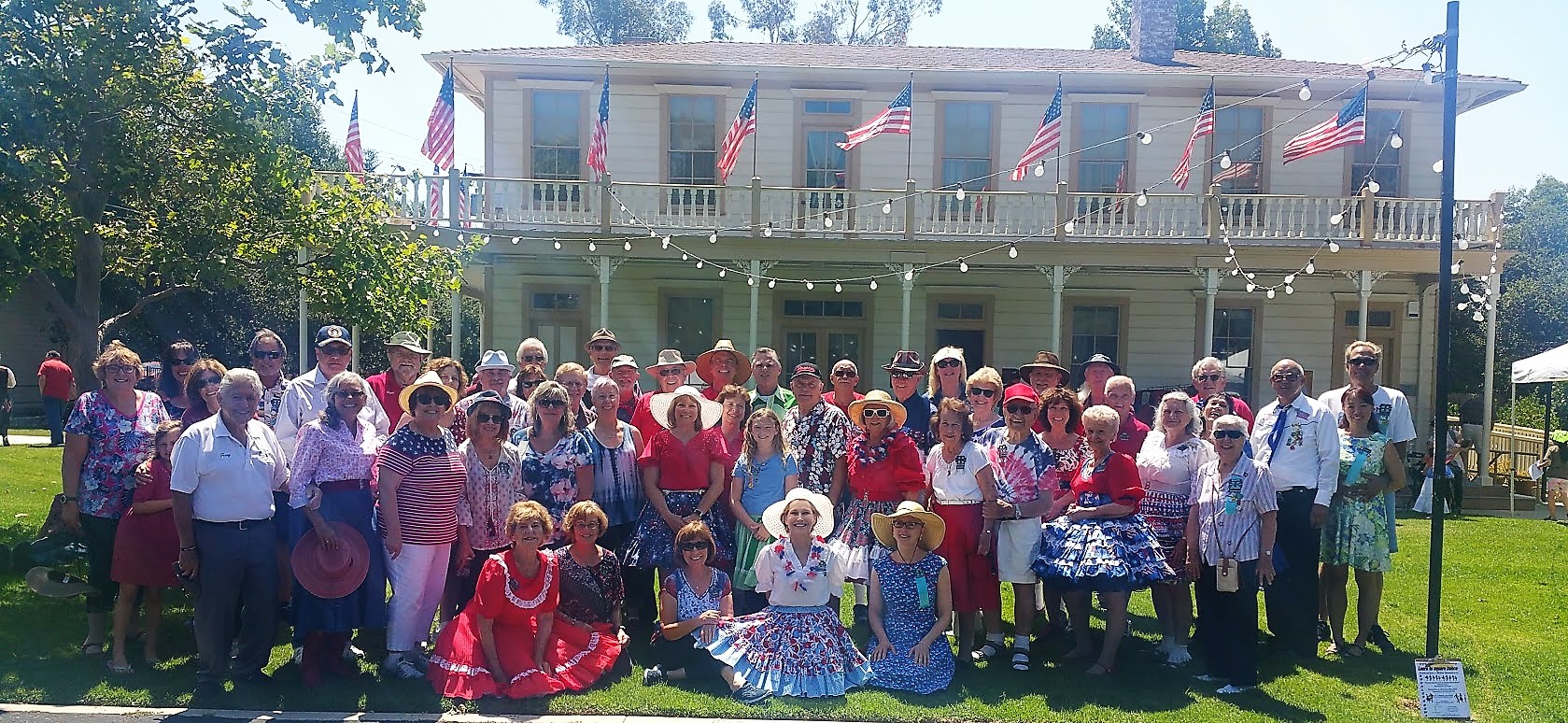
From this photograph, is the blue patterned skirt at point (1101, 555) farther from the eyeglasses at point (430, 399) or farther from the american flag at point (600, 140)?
the american flag at point (600, 140)

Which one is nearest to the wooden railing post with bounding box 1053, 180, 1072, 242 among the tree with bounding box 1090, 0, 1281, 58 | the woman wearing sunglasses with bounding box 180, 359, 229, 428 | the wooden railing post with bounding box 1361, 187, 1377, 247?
the wooden railing post with bounding box 1361, 187, 1377, 247

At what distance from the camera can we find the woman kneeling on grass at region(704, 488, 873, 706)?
519 cm

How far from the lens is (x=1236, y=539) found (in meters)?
5.27

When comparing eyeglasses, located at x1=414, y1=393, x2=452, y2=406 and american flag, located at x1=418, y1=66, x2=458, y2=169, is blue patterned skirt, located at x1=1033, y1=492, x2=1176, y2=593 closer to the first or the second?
eyeglasses, located at x1=414, y1=393, x2=452, y2=406

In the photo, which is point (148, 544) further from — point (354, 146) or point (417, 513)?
point (354, 146)

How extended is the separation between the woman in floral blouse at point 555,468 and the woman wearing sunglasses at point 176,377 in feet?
6.80

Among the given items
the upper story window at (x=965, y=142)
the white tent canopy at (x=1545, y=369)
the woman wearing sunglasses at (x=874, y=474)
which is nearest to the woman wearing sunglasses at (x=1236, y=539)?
the woman wearing sunglasses at (x=874, y=474)

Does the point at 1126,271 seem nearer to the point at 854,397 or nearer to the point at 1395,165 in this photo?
the point at 1395,165

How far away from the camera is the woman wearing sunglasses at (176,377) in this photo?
591 cm

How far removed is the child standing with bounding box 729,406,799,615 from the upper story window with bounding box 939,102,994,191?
11075mm

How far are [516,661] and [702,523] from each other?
1.15m

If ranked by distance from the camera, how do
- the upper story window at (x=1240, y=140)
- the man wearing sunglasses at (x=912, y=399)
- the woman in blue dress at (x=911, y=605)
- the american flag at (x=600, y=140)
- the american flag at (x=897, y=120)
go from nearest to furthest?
the woman in blue dress at (x=911, y=605)
the man wearing sunglasses at (x=912, y=399)
the american flag at (x=897, y=120)
the american flag at (x=600, y=140)
the upper story window at (x=1240, y=140)

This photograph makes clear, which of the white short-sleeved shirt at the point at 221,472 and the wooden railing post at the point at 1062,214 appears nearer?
the white short-sleeved shirt at the point at 221,472

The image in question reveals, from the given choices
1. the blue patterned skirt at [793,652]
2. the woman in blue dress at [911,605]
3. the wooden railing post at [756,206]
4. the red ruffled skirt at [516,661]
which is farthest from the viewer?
the wooden railing post at [756,206]
